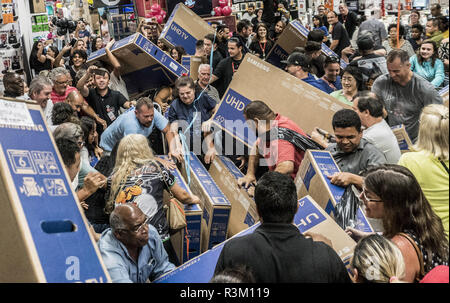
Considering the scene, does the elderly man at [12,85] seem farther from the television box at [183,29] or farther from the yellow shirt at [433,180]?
the yellow shirt at [433,180]

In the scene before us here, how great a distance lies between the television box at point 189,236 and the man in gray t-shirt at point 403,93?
75.6 inches

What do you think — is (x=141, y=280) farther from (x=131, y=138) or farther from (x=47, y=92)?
(x=47, y=92)

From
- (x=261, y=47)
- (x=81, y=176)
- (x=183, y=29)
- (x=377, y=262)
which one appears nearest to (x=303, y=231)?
(x=377, y=262)

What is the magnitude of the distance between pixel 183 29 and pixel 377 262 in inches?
286

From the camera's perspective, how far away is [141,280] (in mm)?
2988

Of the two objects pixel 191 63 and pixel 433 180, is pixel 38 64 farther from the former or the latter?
pixel 433 180

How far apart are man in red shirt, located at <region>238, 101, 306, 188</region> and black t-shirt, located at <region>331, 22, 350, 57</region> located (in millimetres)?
5357

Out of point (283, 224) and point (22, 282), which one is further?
point (283, 224)

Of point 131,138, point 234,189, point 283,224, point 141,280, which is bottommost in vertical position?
point 234,189

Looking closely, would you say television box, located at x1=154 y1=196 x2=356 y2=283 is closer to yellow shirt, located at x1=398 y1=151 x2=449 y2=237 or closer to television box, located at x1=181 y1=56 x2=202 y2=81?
yellow shirt, located at x1=398 y1=151 x2=449 y2=237

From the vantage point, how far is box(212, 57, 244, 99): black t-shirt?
23.1 ft

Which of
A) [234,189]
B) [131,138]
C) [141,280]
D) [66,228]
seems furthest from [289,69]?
[66,228]

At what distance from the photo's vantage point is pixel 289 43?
8047 mm
